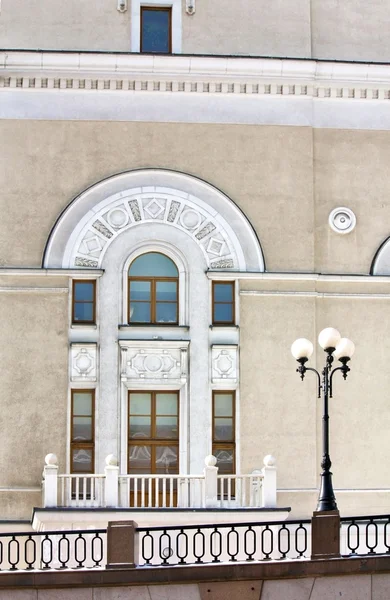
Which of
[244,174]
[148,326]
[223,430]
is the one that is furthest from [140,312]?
[244,174]

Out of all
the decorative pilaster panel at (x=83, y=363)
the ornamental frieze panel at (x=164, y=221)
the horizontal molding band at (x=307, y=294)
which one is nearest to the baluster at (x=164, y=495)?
the decorative pilaster panel at (x=83, y=363)

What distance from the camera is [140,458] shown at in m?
36.3

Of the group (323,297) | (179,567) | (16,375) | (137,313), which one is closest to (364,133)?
(323,297)

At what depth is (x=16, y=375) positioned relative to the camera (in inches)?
1427

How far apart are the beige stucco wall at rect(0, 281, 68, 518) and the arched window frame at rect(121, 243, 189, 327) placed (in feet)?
3.78

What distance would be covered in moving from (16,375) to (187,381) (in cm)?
323

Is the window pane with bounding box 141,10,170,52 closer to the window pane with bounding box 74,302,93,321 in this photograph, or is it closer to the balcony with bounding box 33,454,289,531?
the window pane with bounding box 74,302,93,321

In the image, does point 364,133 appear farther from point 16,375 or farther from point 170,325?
point 16,375

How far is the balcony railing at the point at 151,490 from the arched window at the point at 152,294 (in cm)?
317

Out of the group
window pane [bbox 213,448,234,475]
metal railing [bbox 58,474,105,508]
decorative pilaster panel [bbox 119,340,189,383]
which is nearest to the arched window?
decorative pilaster panel [bbox 119,340,189,383]

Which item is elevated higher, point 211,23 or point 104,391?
point 211,23

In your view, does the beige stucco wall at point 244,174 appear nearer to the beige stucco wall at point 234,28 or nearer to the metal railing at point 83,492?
the beige stucco wall at point 234,28

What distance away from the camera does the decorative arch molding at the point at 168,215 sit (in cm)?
3691

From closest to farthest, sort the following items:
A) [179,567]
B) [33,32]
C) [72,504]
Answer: [179,567] < [72,504] < [33,32]
